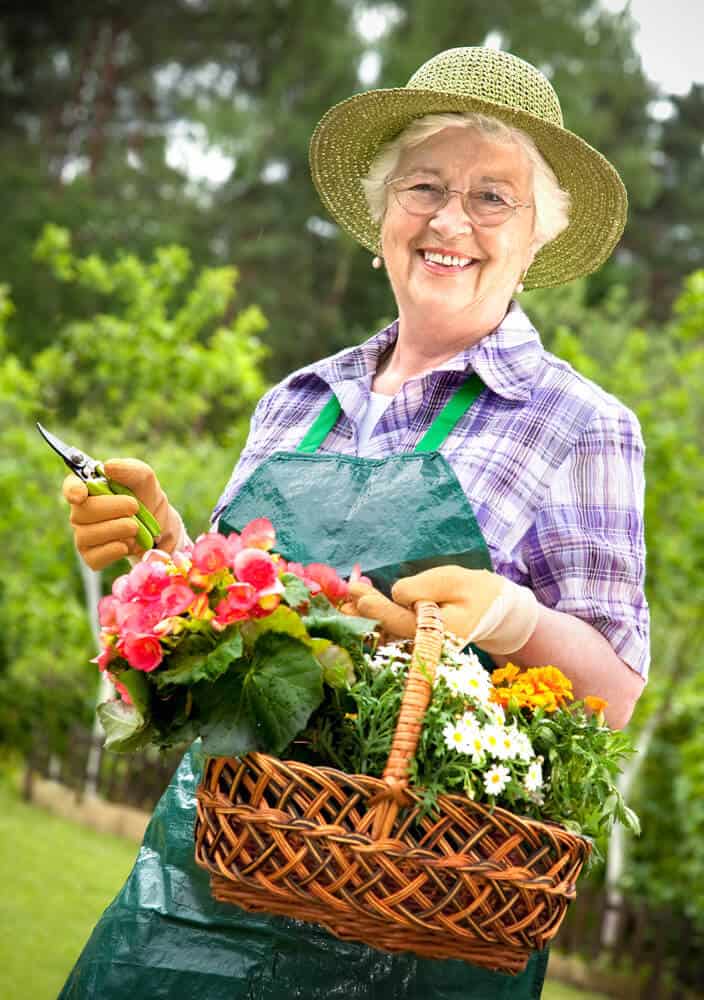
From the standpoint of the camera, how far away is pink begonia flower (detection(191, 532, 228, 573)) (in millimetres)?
1554

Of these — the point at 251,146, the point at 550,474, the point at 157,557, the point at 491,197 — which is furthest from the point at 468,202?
the point at 251,146

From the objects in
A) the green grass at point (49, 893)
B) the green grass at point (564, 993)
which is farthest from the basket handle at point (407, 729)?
the green grass at point (564, 993)

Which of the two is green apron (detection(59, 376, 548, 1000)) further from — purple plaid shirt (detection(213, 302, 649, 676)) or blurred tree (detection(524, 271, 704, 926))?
blurred tree (detection(524, 271, 704, 926))

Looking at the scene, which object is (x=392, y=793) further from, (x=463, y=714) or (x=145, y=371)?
(x=145, y=371)

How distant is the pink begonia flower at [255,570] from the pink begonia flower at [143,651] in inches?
5.0

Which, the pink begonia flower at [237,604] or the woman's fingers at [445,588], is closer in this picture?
the pink begonia flower at [237,604]

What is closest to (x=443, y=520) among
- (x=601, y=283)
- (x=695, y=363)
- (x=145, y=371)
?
(x=695, y=363)

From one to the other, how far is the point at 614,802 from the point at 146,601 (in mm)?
640

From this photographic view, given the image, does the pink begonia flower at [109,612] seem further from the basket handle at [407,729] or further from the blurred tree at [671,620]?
the blurred tree at [671,620]

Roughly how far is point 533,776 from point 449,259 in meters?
0.90

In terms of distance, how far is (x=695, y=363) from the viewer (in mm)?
7578

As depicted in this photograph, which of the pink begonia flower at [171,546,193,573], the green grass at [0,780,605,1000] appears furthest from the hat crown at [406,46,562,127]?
the green grass at [0,780,605,1000]

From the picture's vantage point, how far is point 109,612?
63.0 inches

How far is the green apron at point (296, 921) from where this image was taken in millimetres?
1761
